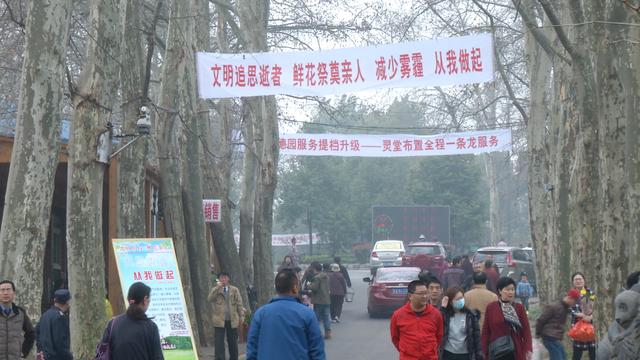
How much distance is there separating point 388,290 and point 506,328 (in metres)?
17.2

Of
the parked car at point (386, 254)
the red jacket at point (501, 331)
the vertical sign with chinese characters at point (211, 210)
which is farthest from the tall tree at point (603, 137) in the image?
the parked car at point (386, 254)

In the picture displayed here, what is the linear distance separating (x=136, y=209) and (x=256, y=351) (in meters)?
9.76

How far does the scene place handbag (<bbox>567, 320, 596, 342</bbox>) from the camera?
14.0m

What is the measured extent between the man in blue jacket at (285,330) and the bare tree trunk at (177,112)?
1217 cm

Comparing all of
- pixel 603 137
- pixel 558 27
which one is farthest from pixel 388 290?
pixel 603 137

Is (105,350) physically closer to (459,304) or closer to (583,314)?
(459,304)

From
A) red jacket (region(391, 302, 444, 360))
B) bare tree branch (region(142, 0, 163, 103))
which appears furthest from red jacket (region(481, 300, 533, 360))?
bare tree branch (region(142, 0, 163, 103))

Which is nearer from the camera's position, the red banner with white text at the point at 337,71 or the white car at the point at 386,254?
the red banner with white text at the point at 337,71

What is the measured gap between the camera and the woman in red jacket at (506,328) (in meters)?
10.3

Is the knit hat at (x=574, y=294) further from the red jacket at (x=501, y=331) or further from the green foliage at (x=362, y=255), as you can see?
the green foliage at (x=362, y=255)

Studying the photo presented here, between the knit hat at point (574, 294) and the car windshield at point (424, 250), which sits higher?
the car windshield at point (424, 250)

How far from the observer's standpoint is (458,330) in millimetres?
10305

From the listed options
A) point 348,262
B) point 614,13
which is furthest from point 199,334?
point 348,262

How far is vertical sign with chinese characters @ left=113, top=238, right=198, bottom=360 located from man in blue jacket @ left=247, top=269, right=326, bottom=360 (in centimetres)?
698
